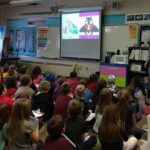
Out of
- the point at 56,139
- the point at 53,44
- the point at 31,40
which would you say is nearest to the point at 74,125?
the point at 56,139

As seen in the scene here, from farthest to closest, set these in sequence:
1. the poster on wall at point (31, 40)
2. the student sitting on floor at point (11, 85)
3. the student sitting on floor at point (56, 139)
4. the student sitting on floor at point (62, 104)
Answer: the poster on wall at point (31, 40), the student sitting on floor at point (11, 85), the student sitting on floor at point (62, 104), the student sitting on floor at point (56, 139)

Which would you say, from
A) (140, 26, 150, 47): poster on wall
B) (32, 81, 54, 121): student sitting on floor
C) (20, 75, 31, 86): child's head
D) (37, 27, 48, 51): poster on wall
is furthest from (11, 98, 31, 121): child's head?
(37, 27, 48, 51): poster on wall

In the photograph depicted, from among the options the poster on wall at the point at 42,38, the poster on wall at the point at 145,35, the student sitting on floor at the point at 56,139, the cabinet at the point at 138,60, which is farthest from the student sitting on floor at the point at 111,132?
the poster on wall at the point at 42,38

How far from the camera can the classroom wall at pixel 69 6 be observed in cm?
704

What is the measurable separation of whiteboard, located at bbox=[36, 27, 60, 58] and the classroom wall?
0.19 metres

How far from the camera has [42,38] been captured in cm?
923

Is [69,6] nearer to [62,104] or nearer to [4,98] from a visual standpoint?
[62,104]

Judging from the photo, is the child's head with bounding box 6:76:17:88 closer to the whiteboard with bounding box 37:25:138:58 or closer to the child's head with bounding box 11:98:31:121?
the child's head with bounding box 11:98:31:121

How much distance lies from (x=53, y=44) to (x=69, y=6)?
1.28 m

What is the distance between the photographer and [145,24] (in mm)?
6785

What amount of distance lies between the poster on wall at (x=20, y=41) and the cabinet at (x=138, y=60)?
14.4ft

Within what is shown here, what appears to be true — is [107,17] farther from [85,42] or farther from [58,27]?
[58,27]

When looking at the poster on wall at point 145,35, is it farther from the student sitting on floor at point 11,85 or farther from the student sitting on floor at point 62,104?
the student sitting on floor at point 11,85

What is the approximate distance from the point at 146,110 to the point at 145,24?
2.53 meters
